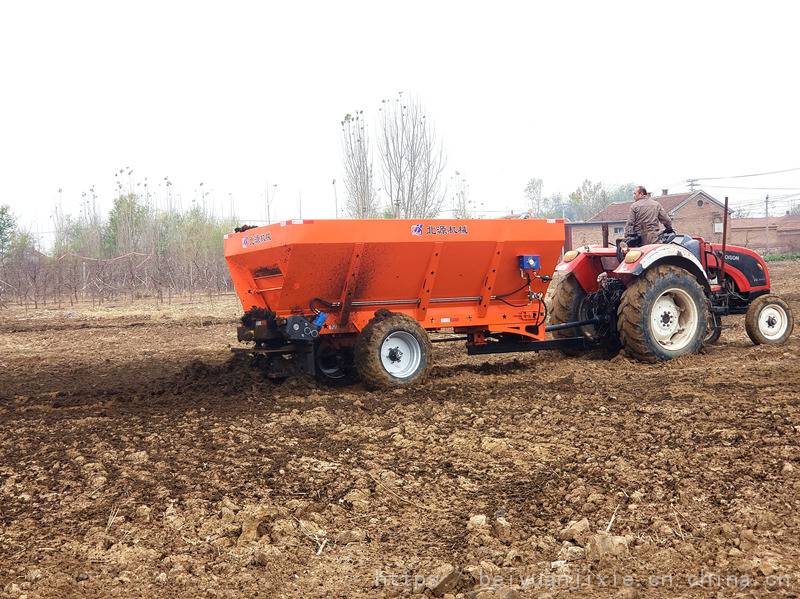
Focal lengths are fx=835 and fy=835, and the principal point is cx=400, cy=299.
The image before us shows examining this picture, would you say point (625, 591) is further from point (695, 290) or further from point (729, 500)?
point (695, 290)

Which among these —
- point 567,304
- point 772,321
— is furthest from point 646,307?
point 772,321

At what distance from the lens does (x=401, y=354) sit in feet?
29.1

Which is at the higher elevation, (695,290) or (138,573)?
(695,290)

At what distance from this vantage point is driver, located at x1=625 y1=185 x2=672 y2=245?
33.6 feet

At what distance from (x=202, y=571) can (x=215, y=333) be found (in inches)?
459

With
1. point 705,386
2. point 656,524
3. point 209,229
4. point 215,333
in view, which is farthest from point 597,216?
point 656,524

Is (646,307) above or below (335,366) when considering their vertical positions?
above

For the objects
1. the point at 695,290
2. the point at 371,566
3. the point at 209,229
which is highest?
the point at 209,229

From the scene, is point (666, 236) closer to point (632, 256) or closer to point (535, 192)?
point (632, 256)

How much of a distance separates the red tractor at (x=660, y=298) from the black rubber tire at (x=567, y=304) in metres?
0.01

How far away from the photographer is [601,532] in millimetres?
4227

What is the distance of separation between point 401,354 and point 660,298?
11.1ft

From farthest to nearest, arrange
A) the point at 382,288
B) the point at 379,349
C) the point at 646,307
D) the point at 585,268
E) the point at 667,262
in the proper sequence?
the point at 585,268, the point at 667,262, the point at 646,307, the point at 382,288, the point at 379,349

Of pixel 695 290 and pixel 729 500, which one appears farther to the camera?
pixel 695 290
